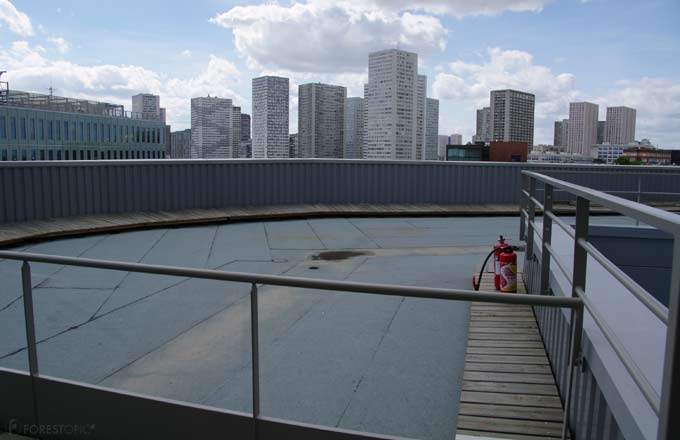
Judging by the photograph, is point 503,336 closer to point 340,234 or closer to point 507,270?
point 507,270

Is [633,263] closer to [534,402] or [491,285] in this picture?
[491,285]

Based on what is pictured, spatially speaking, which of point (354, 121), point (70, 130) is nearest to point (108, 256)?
point (354, 121)

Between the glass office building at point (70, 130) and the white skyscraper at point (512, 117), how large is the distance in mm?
35905

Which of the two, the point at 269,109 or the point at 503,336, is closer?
the point at 503,336

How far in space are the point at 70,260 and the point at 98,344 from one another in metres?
0.52

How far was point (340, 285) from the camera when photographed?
105 inches

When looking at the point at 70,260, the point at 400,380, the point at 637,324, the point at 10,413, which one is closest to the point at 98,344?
the point at 70,260

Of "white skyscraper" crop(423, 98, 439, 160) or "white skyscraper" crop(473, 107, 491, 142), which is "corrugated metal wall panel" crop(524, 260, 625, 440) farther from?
"white skyscraper" crop(473, 107, 491, 142)

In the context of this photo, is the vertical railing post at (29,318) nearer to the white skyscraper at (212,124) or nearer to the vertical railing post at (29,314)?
the vertical railing post at (29,314)

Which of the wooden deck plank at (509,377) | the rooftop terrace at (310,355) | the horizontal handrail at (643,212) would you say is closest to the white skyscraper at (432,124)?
the wooden deck plank at (509,377)

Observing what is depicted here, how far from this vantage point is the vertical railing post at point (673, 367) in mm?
1586

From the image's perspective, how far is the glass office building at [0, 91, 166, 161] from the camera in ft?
124

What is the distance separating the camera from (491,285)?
6055mm

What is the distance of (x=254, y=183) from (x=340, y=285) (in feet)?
34.2
